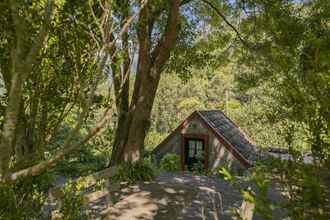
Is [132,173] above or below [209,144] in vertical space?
below

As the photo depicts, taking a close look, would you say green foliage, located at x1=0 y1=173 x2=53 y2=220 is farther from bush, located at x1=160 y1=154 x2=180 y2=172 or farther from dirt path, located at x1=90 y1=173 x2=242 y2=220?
bush, located at x1=160 y1=154 x2=180 y2=172

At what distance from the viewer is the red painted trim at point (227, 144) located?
16812 mm

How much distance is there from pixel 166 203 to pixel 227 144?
1090 cm

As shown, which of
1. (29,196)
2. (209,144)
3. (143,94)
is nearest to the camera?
(29,196)

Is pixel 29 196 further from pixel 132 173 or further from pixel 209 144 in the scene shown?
pixel 209 144

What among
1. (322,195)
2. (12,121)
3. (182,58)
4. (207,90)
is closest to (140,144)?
(182,58)

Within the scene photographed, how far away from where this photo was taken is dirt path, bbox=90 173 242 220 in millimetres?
6559

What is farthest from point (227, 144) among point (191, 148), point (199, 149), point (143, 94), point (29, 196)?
point (29, 196)

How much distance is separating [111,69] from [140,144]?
567 centimetres

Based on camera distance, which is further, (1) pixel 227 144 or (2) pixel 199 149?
(2) pixel 199 149

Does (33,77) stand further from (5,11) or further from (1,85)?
(5,11)

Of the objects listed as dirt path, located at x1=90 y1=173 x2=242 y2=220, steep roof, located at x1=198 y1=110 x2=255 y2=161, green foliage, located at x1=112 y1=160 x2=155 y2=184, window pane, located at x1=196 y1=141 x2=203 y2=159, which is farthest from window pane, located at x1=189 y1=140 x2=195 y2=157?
dirt path, located at x1=90 y1=173 x2=242 y2=220

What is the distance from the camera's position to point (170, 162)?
1789 cm

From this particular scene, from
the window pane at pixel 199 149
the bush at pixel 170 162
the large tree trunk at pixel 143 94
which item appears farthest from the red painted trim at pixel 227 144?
the large tree trunk at pixel 143 94
